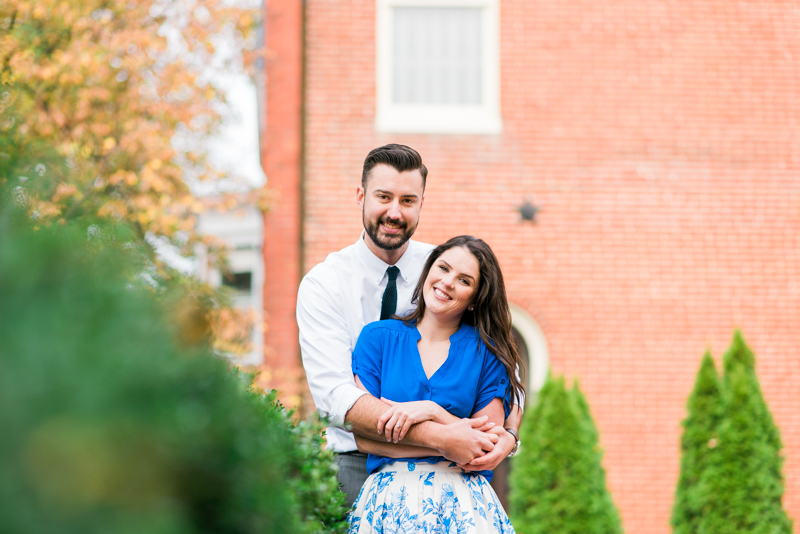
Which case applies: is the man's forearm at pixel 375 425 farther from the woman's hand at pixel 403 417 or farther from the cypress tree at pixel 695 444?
the cypress tree at pixel 695 444

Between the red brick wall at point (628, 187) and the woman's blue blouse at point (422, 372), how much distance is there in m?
5.20

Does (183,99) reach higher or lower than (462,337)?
higher

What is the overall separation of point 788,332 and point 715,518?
7.47 feet

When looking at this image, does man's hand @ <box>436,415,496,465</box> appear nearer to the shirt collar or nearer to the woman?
the woman

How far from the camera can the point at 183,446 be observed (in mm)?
891

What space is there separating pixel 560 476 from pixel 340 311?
4.76 m

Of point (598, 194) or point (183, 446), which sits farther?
point (598, 194)

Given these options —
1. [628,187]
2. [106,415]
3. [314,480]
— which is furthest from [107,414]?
[628,187]

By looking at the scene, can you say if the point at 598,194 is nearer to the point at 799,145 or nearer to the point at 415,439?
the point at 799,145

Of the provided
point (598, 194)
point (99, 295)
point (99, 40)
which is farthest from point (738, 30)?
point (99, 295)

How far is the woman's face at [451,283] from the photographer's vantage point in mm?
2816

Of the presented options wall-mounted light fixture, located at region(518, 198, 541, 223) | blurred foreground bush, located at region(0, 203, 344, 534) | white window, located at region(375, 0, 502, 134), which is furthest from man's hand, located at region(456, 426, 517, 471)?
white window, located at region(375, 0, 502, 134)

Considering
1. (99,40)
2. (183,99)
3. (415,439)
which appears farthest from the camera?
(183,99)

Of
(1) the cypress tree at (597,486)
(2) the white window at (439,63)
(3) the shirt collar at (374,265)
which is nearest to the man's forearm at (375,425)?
(3) the shirt collar at (374,265)
